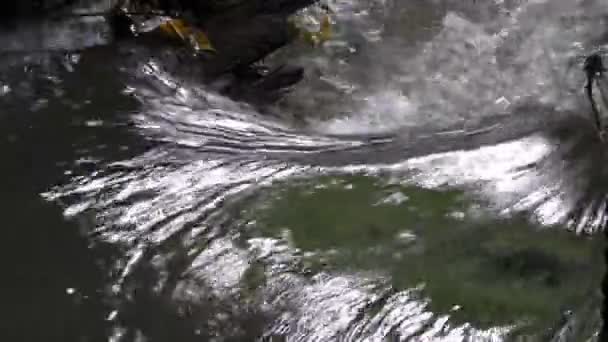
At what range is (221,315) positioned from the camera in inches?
113

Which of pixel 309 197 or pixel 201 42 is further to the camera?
pixel 201 42

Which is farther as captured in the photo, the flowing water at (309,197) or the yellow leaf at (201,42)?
the yellow leaf at (201,42)

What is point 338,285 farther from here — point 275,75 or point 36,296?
point 275,75

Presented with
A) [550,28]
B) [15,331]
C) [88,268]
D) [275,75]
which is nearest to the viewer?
[15,331]

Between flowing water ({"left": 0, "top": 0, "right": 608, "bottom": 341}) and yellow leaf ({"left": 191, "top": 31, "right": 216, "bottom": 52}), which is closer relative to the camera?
flowing water ({"left": 0, "top": 0, "right": 608, "bottom": 341})

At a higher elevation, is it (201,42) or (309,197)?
(201,42)

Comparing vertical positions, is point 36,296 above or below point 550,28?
below

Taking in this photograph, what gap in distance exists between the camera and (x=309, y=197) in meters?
3.37

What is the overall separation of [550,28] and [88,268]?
3.09 metres

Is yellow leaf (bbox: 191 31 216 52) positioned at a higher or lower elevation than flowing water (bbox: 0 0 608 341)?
higher

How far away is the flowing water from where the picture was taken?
2898mm

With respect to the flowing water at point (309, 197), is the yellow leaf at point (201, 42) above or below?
above

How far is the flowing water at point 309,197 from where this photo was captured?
9.51 feet

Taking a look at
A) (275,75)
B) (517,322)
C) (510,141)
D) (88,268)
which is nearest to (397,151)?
(510,141)
